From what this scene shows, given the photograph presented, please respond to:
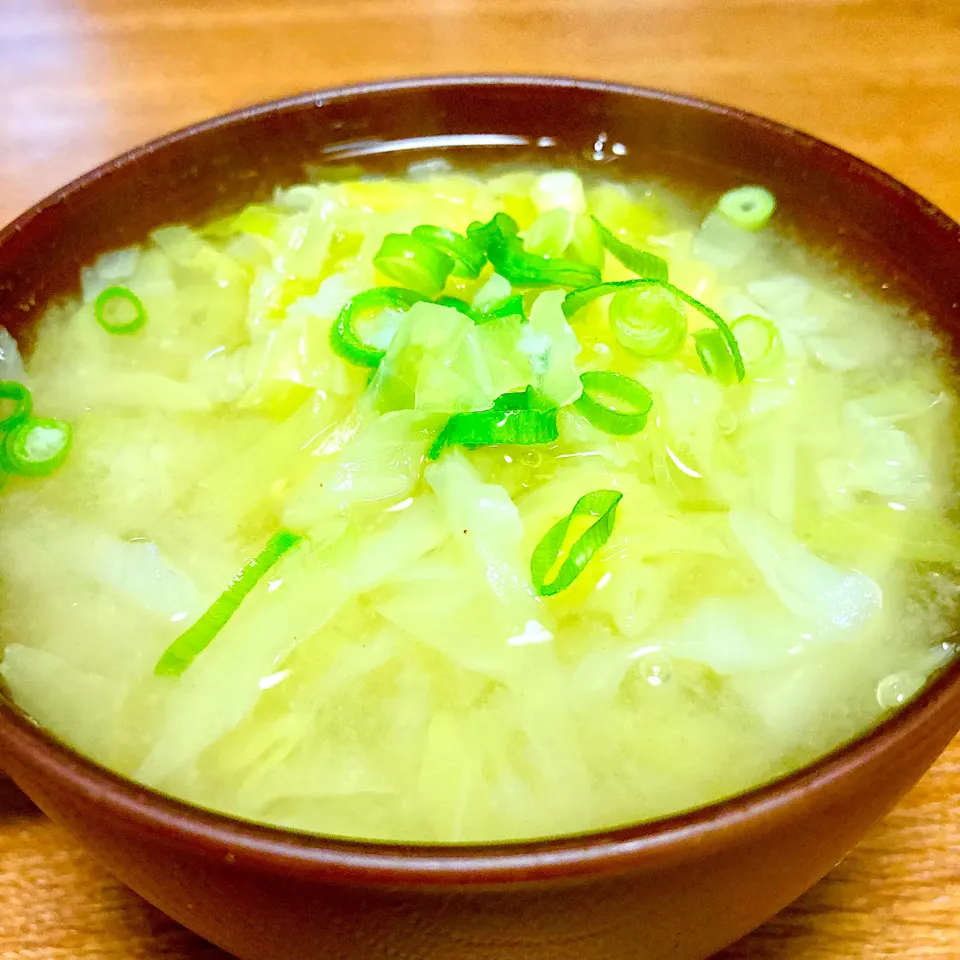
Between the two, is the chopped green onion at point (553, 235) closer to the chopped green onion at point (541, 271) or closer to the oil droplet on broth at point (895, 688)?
the chopped green onion at point (541, 271)

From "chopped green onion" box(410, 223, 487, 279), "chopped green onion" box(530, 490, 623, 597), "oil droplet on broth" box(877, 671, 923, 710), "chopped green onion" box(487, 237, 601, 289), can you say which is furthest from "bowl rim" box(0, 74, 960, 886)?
"chopped green onion" box(410, 223, 487, 279)

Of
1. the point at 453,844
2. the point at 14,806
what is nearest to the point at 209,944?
the point at 14,806

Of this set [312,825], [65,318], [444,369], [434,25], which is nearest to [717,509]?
[444,369]

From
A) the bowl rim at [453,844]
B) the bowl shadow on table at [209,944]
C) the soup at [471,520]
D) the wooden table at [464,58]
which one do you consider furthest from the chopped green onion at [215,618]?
the wooden table at [464,58]

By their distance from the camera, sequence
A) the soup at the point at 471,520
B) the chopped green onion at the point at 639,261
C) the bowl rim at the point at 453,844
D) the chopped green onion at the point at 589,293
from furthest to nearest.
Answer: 1. the chopped green onion at the point at 639,261
2. the chopped green onion at the point at 589,293
3. the soup at the point at 471,520
4. the bowl rim at the point at 453,844

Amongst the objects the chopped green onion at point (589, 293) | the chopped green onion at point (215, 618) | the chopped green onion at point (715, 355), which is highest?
the chopped green onion at point (589, 293)

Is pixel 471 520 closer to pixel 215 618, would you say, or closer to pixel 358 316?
pixel 215 618
